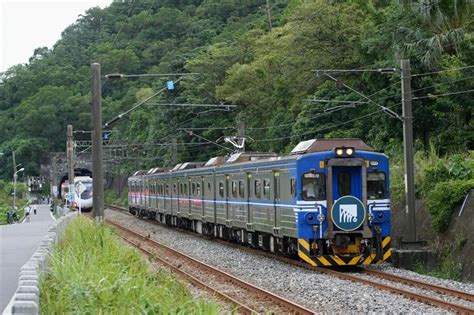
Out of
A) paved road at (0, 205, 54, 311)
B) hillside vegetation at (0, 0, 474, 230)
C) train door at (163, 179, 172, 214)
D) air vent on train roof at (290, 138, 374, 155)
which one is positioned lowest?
paved road at (0, 205, 54, 311)

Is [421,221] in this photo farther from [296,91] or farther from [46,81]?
[46,81]

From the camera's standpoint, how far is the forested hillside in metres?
36.0

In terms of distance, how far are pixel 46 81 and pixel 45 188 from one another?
31.6 metres

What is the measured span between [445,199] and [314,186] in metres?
4.16

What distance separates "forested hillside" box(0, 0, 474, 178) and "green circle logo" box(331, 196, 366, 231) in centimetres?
1471

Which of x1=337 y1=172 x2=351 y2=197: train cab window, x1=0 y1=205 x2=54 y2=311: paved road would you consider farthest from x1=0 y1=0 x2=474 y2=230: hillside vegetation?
x1=0 y1=205 x2=54 y2=311: paved road

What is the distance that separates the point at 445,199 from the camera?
874 inches

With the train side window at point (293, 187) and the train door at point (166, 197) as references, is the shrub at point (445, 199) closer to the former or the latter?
the train side window at point (293, 187)

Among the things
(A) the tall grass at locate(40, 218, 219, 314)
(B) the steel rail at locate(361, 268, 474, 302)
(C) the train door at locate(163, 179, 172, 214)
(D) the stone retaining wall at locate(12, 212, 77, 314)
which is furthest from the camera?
(C) the train door at locate(163, 179, 172, 214)

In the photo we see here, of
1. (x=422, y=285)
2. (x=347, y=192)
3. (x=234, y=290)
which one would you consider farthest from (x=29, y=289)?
(x=347, y=192)

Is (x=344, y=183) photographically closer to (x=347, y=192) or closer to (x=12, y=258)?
(x=347, y=192)

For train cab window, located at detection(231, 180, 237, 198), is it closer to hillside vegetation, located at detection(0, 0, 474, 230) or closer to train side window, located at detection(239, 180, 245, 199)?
train side window, located at detection(239, 180, 245, 199)

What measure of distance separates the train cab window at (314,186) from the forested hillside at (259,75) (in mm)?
14472

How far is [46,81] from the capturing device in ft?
289
